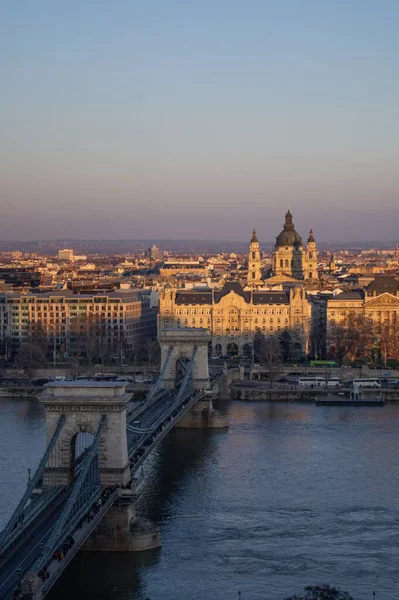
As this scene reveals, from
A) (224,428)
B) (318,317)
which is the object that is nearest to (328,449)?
(224,428)

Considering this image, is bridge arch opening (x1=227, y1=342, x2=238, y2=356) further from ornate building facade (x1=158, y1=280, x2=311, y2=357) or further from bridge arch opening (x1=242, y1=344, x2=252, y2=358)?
bridge arch opening (x1=242, y1=344, x2=252, y2=358)

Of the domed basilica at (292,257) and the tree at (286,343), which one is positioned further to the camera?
the domed basilica at (292,257)

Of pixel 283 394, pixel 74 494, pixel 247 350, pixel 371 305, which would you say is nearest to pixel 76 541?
pixel 74 494

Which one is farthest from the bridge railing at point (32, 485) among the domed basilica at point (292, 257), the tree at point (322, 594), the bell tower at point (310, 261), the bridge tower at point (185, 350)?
the bell tower at point (310, 261)

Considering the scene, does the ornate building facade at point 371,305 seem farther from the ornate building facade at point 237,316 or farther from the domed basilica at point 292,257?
the domed basilica at point 292,257

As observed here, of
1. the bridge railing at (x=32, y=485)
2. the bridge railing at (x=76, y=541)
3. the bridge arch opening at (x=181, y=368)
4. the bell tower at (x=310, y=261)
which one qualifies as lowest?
the bridge railing at (x=76, y=541)

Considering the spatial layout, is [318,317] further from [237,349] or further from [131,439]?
[131,439]

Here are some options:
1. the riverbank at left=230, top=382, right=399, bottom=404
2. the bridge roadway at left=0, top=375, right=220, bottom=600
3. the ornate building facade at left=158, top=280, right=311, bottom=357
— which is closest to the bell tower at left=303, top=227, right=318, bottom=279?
the ornate building facade at left=158, top=280, right=311, bottom=357
